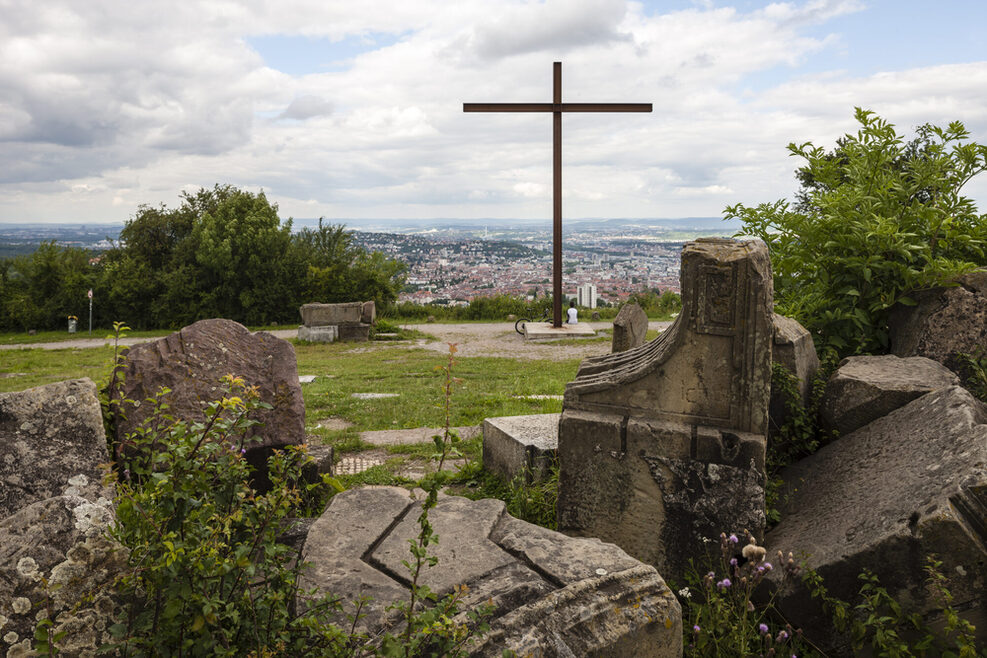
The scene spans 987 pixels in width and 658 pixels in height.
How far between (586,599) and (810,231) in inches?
152

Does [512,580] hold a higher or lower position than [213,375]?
lower

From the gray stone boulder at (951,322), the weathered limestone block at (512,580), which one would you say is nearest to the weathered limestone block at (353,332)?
the gray stone boulder at (951,322)

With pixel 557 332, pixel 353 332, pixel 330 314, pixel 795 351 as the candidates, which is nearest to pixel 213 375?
pixel 795 351

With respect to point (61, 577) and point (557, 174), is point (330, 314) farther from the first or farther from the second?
point (61, 577)

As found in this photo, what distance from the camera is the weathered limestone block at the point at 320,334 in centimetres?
1684

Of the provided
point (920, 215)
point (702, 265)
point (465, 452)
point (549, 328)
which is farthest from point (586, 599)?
point (549, 328)

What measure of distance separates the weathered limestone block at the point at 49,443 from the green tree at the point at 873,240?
480 centimetres

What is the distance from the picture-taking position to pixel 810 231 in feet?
16.7

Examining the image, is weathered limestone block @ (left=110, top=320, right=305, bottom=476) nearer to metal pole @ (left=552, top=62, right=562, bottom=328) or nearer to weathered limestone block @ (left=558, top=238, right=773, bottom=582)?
weathered limestone block @ (left=558, top=238, right=773, bottom=582)

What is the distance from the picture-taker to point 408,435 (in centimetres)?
664

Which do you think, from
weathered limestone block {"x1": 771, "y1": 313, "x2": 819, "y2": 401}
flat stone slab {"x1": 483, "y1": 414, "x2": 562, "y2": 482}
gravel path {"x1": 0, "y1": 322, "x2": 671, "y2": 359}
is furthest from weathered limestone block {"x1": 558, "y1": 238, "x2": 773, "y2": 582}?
gravel path {"x1": 0, "y1": 322, "x2": 671, "y2": 359}

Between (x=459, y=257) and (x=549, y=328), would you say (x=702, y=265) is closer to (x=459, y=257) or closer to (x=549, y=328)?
(x=549, y=328)

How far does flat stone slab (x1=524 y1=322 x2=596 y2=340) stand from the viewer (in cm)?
1622

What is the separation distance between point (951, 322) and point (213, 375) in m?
4.99
